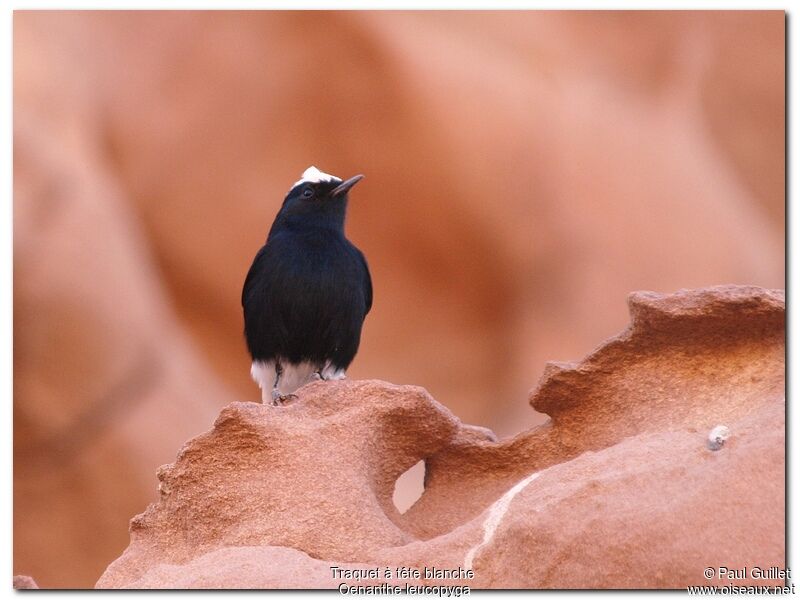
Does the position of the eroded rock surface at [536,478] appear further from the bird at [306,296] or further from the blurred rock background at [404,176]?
the blurred rock background at [404,176]

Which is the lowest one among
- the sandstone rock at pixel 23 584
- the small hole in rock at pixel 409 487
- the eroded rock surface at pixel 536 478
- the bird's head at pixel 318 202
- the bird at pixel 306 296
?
the small hole in rock at pixel 409 487

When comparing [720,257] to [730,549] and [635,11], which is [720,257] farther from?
[730,549]

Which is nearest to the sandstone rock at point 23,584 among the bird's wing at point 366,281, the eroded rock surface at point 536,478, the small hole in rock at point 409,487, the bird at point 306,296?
the eroded rock surface at point 536,478

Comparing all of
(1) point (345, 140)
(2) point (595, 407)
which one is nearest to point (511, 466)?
(2) point (595, 407)

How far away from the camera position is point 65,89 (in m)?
9.07

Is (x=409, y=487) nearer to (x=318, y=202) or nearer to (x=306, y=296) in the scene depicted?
(x=318, y=202)

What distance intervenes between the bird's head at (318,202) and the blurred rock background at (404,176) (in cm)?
376

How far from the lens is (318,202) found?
5.32 m

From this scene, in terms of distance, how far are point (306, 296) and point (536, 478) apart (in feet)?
6.33

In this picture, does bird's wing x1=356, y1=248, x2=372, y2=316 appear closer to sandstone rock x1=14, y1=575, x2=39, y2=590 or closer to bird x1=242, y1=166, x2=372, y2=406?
bird x1=242, y1=166, x2=372, y2=406

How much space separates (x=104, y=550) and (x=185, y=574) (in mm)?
5345

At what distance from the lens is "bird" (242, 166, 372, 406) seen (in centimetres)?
504

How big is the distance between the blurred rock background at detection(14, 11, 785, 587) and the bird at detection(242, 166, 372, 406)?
3748 millimetres

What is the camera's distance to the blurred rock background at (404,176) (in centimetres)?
890
